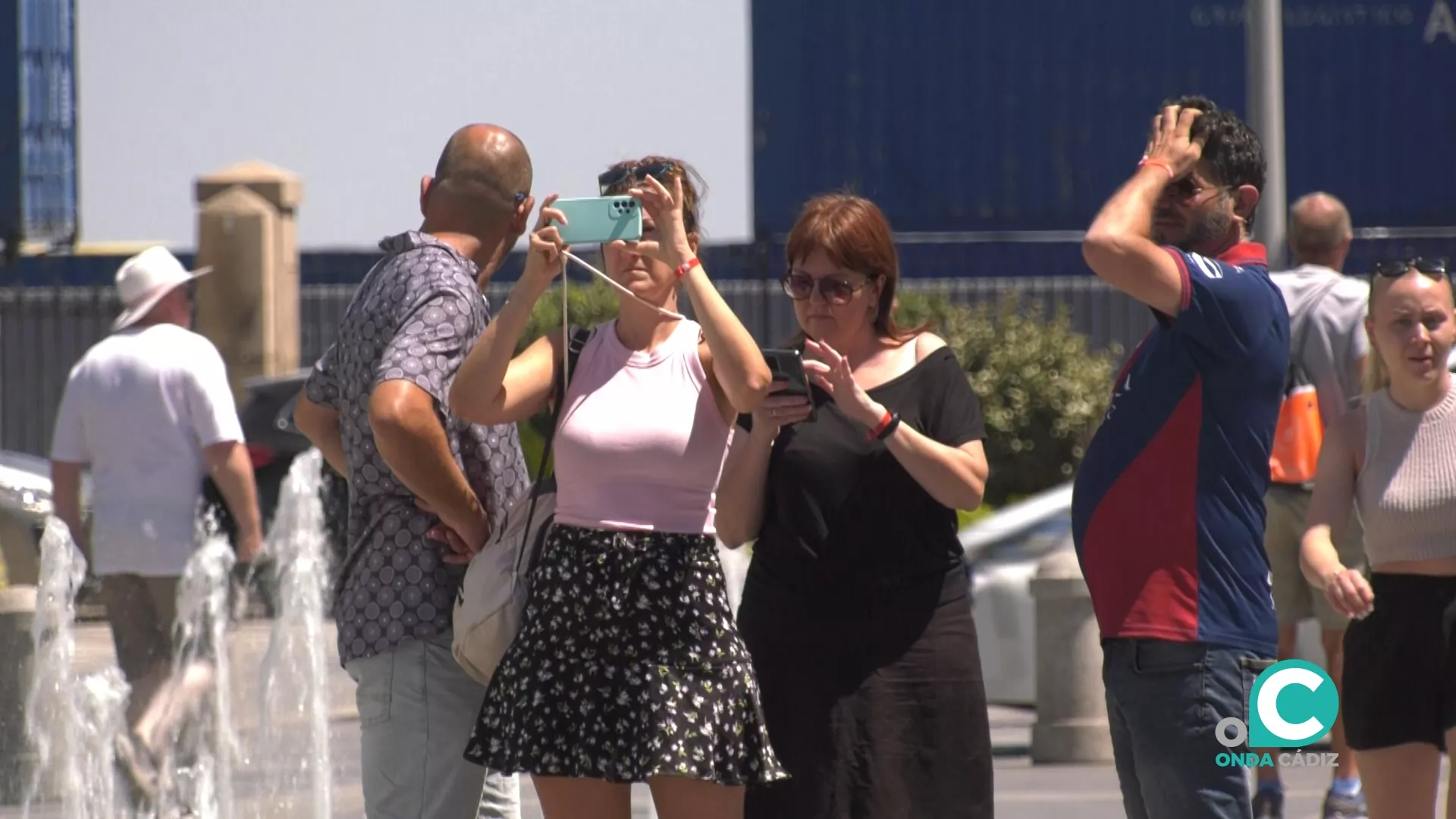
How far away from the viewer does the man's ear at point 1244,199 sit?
12.3 feet

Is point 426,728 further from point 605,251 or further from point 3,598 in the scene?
point 3,598

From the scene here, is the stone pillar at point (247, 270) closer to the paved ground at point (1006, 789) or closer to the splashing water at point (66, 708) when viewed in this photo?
the paved ground at point (1006, 789)

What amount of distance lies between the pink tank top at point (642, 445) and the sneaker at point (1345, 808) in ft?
10.4

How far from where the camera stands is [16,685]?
7.19m

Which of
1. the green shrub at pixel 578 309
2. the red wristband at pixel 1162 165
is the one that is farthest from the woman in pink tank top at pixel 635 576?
the green shrub at pixel 578 309

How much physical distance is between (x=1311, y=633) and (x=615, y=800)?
4732 mm

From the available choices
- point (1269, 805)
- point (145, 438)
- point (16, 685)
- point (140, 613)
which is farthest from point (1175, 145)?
point (16, 685)

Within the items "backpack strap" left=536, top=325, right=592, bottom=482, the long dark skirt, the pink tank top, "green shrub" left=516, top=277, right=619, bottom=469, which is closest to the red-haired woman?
the long dark skirt

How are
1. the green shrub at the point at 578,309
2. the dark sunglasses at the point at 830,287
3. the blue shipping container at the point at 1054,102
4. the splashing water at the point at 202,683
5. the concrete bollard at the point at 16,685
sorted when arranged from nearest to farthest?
the dark sunglasses at the point at 830,287
the splashing water at the point at 202,683
the concrete bollard at the point at 16,685
the green shrub at the point at 578,309
the blue shipping container at the point at 1054,102

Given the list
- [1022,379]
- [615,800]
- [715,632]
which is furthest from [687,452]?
[1022,379]

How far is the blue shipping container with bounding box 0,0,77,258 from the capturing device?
89.6 ft

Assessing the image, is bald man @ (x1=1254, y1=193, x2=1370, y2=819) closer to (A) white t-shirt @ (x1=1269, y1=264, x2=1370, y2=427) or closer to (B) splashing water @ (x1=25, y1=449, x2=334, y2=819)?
(A) white t-shirt @ (x1=1269, y1=264, x2=1370, y2=427)

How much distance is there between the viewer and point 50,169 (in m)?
27.9

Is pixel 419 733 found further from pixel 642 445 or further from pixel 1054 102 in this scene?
pixel 1054 102
